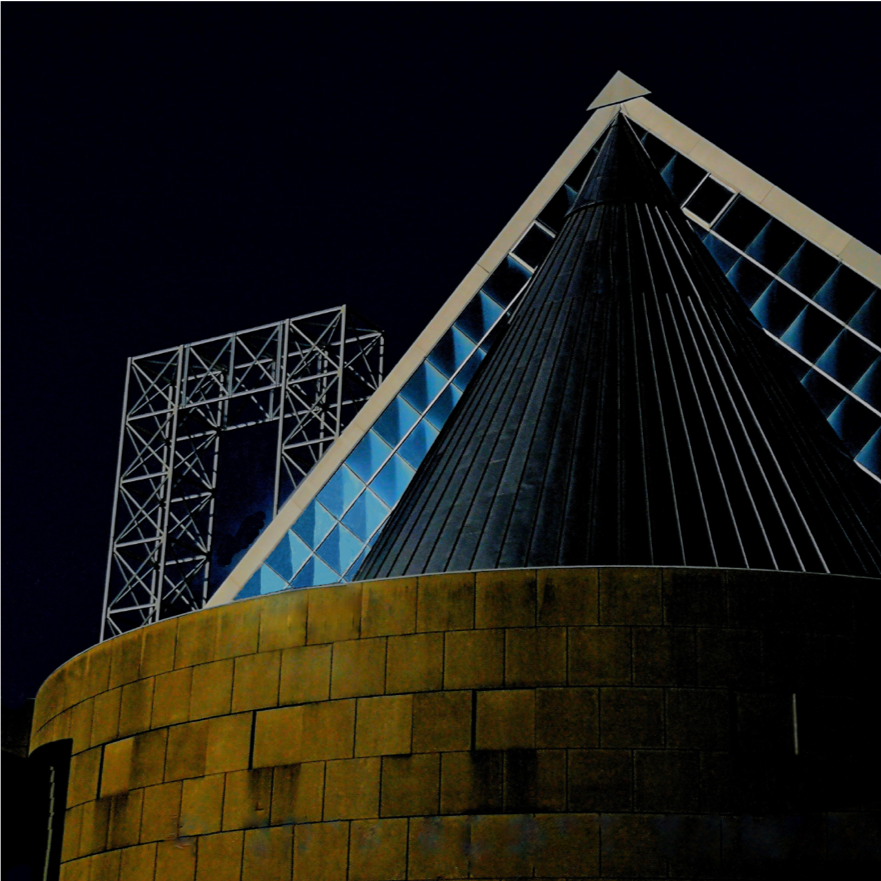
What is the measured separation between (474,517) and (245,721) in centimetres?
499

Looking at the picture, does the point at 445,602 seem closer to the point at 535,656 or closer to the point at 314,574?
the point at 535,656

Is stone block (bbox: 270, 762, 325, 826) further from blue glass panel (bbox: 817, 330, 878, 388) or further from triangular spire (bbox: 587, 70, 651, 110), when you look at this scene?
triangular spire (bbox: 587, 70, 651, 110)

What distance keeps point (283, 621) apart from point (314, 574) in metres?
19.0

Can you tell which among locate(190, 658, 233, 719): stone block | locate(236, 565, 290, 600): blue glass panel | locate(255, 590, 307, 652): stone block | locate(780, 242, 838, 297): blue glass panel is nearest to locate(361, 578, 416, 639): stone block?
locate(255, 590, 307, 652): stone block

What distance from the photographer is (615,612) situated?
51.4 ft

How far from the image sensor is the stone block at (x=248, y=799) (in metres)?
15.9

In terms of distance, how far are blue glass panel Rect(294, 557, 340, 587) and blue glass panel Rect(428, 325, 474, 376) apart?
5.07 metres

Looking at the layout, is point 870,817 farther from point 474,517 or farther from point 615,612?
point 474,517

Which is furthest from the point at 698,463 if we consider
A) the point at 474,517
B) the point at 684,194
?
the point at 684,194

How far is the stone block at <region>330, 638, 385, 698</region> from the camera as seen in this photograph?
16047 millimetres

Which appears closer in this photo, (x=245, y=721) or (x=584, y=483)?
(x=245, y=721)

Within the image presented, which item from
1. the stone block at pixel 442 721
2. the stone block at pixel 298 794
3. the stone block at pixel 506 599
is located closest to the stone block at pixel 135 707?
the stone block at pixel 298 794

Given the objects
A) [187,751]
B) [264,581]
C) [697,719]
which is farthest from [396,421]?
[697,719]

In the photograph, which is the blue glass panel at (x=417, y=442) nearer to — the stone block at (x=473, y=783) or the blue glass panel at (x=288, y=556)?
the blue glass panel at (x=288, y=556)
